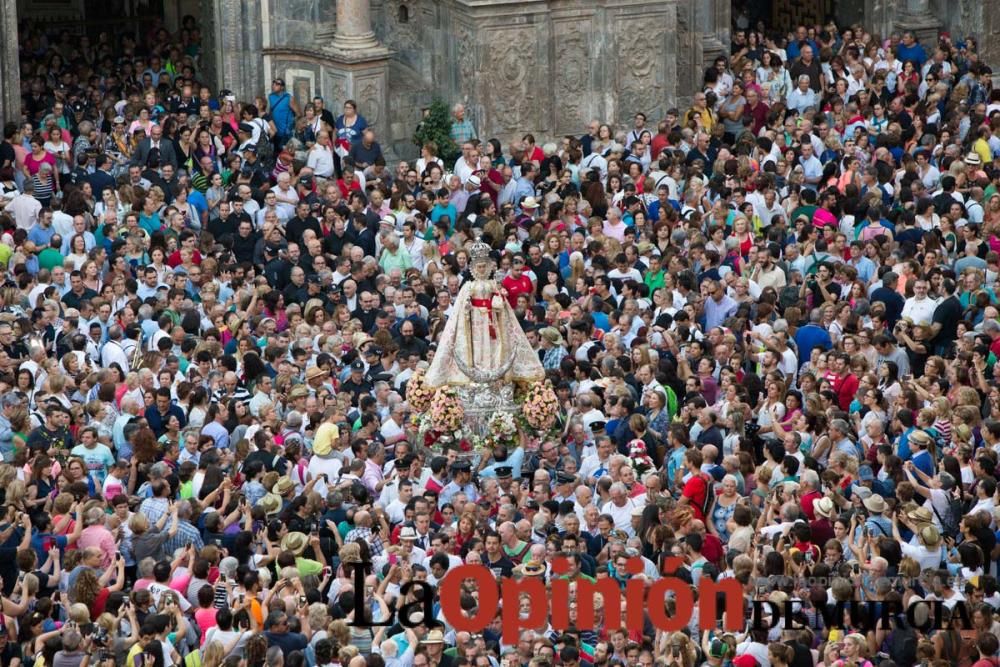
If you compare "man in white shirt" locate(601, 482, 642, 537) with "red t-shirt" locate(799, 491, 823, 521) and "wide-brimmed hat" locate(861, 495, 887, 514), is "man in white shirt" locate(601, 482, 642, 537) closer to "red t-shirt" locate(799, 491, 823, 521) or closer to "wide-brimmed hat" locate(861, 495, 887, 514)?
"red t-shirt" locate(799, 491, 823, 521)

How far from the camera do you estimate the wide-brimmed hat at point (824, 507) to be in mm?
18609

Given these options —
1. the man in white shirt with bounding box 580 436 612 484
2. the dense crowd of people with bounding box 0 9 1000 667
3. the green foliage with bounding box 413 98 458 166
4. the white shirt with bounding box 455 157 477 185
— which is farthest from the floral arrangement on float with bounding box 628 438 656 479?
the green foliage with bounding box 413 98 458 166

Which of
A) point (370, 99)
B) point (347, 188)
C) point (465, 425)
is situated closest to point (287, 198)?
point (347, 188)

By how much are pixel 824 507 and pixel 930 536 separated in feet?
3.09

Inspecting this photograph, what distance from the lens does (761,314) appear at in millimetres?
23031

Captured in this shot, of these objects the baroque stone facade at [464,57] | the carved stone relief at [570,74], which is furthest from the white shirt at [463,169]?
the carved stone relief at [570,74]

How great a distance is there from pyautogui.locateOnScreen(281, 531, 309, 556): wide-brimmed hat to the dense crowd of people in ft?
0.09

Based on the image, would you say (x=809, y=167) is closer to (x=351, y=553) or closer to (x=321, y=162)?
(x=321, y=162)

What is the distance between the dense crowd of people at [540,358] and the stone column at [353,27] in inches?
39.7

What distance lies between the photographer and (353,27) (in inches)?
1201

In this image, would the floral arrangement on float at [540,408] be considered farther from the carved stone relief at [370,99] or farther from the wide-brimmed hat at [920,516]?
the carved stone relief at [370,99]

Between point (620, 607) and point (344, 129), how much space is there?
1313cm

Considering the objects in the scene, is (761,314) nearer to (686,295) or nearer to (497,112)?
(686,295)

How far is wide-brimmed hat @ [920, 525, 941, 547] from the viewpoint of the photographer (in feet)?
59.3
